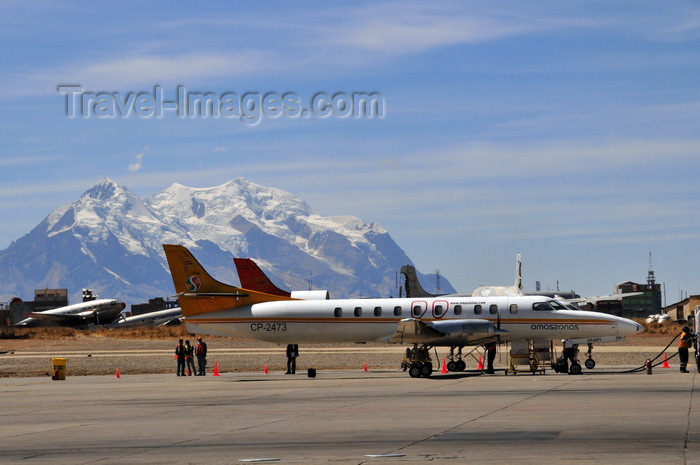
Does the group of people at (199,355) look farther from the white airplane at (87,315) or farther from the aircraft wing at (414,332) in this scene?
the white airplane at (87,315)

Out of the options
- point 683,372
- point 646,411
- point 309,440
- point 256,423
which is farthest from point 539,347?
point 309,440

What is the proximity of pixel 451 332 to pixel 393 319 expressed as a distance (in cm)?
303

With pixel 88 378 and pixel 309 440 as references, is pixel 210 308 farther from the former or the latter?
pixel 309 440

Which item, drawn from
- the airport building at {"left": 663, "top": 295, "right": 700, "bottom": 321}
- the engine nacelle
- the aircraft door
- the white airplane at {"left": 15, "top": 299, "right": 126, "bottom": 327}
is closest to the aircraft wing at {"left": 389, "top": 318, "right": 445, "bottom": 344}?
the engine nacelle

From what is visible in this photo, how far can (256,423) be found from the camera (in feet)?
70.9

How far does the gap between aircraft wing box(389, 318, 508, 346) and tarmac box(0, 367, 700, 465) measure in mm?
2477

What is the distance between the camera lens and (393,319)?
39344mm

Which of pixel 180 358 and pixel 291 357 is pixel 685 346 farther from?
pixel 180 358

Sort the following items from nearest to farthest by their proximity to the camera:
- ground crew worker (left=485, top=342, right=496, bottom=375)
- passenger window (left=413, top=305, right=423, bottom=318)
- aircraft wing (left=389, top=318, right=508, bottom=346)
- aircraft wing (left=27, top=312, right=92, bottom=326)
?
1. aircraft wing (left=389, top=318, right=508, bottom=346)
2. ground crew worker (left=485, top=342, right=496, bottom=375)
3. passenger window (left=413, top=305, right=423, bottom=318)
4. aircraft wing (left=27, top=312, right=92, bottom=326)

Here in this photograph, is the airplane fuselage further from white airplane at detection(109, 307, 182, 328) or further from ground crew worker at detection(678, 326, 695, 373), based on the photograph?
white airplane at detection(109, 307, 182, 328)

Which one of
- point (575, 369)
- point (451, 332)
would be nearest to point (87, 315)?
point (451, 332)

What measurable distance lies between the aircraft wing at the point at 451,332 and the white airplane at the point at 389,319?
0.04m

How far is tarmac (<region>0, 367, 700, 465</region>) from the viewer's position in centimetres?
1623

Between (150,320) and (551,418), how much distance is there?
124 metres
